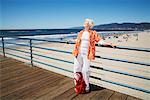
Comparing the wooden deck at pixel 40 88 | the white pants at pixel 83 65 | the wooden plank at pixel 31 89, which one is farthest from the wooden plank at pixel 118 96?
the wooden plank at pixel 31 89

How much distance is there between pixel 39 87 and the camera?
13.0 feet

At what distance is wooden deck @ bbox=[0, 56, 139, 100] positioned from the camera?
11.3 ft

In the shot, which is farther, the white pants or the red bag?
the red bag

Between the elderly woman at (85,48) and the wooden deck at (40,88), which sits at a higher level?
the elderly woman at (85,48)

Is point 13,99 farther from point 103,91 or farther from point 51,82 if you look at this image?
point 103,91

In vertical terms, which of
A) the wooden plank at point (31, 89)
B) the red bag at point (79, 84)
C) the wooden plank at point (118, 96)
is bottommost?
the wooden plank at point (118, 96)

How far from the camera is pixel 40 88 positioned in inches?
154

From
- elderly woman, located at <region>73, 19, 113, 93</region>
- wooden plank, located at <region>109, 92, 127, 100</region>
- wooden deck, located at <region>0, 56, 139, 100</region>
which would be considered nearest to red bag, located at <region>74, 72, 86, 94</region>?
elderly woman, located at <region>73, 19, 113, 93</region>

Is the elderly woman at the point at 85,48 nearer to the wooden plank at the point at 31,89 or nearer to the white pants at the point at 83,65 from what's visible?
the white pants at the point at 83,65

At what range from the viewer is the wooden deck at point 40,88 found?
3.45 m

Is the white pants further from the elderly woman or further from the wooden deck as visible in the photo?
the wooden deck

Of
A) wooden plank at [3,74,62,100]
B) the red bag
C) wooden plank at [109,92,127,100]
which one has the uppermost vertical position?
the red bag

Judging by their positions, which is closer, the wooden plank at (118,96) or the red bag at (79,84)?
the wooden plank at (118,96)

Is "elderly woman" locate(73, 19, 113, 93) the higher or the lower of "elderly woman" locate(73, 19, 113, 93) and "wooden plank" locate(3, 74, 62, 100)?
the higher
